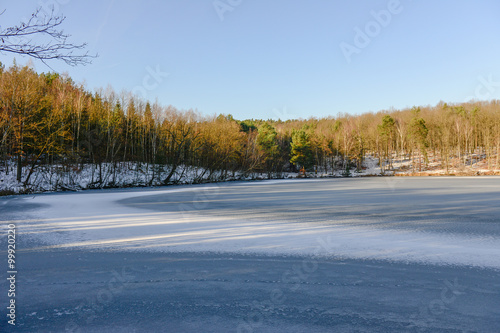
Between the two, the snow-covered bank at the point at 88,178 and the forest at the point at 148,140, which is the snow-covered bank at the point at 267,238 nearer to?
the forest at the point at 148,140

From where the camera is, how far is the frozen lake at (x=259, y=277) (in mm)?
2811

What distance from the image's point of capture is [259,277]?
394 centimetres

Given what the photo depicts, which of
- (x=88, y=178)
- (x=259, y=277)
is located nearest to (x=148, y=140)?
(x=88, y=178)

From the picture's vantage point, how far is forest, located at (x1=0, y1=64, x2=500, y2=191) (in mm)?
25609

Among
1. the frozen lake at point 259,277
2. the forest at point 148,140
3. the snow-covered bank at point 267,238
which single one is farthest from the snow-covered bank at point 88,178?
the frozen lake at point 259,277

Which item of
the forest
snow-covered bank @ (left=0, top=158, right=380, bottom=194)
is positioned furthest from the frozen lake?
snow-covered bank @ (left=0, top=158, right=380, bottom=194)

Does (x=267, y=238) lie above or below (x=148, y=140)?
below

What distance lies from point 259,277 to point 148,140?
45011mm

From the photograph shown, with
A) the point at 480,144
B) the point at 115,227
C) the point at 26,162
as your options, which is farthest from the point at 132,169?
the point at 480,144

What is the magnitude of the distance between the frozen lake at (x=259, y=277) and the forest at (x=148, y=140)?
1322 cm

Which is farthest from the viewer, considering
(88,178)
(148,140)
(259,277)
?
(148,140)

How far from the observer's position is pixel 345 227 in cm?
743

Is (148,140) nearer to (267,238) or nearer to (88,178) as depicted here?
(88,178)

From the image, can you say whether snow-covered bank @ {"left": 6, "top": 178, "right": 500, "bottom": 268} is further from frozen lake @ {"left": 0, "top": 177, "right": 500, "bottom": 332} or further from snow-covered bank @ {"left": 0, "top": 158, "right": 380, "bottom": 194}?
snow-covered bank @ {"left": 0, "top": 158, "right": 380, "bottom": 194}
